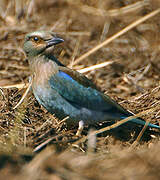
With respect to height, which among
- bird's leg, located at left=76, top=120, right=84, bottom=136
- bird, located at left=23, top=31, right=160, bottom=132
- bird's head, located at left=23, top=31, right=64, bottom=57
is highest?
bird's head, located at left=23, top=31, right=64, bottom=57

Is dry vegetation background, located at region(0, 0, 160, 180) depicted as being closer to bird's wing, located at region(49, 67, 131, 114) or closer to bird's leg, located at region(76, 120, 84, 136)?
bird's leg, located at region(76, 120, 84, 136)

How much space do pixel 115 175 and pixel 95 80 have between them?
3.68 meters

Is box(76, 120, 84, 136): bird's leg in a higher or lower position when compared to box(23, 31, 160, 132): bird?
lower

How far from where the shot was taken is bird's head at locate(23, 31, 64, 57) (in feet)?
16.5

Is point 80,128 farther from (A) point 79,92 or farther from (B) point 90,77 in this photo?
(B) point 90,77

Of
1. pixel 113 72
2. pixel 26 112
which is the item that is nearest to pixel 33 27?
pixel 113 72

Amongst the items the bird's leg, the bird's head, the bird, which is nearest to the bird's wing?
the bird

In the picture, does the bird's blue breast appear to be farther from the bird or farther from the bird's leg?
the bird's leg

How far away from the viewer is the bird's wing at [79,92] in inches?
196

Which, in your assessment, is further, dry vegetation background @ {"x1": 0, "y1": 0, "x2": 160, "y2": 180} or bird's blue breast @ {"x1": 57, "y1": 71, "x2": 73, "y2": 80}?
bird's blue breast @ {"x1": 57, "y1": 71, "x2": 73, "y2": 80}

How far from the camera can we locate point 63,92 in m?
4.99

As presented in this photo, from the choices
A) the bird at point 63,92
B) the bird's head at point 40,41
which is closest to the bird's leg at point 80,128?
the bird at point 63,92

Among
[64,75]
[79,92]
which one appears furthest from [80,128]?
[64,75]

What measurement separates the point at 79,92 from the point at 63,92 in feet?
0.75
